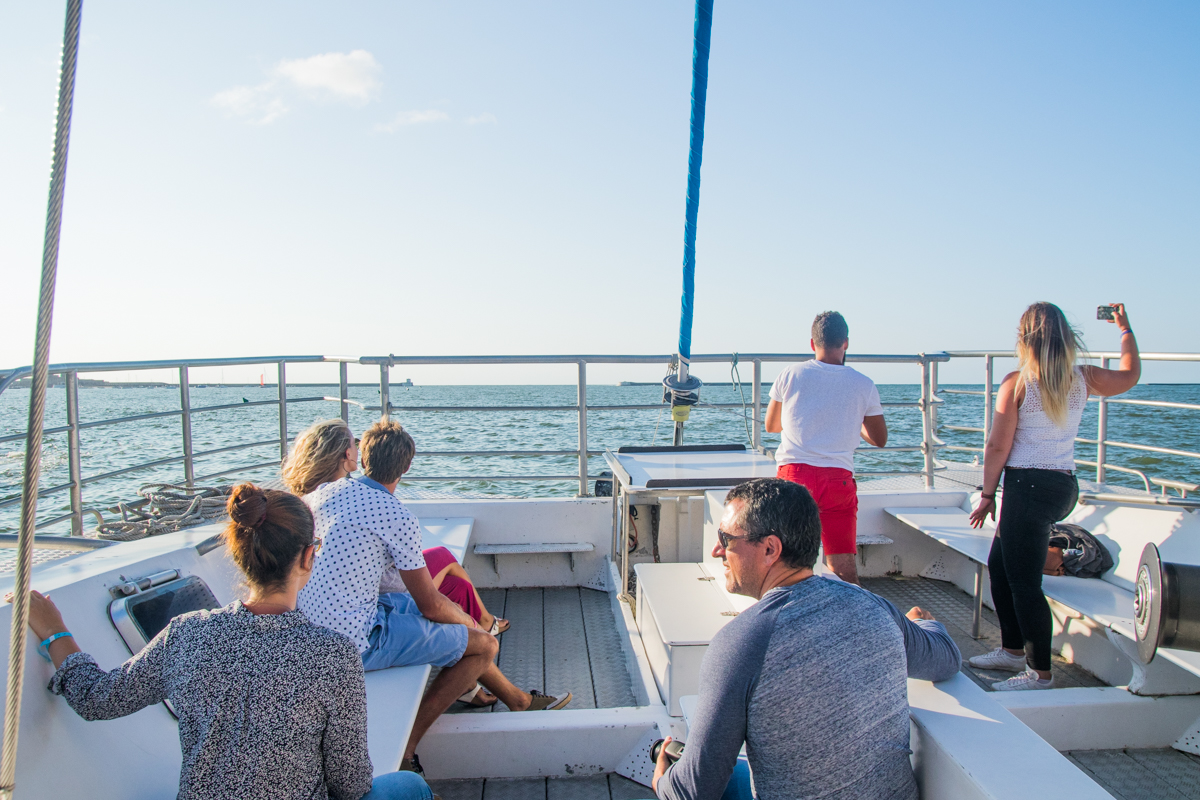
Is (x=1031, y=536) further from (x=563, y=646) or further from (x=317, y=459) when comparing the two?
(x=317, y=459)

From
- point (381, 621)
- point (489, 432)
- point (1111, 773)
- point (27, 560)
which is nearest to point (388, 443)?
point (381, 621)

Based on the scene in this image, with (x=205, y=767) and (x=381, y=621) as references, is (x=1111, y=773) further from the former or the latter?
(x=205, y=767)

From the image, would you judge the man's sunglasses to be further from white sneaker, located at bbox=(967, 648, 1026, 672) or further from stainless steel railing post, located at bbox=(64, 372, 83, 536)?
stainless steel railing post, located at bbox=(64, 372, 83, 536)

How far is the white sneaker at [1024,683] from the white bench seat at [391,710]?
1968 mm

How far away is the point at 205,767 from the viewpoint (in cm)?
121

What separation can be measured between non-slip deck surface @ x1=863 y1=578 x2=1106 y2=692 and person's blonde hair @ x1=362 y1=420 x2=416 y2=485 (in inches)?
88.0

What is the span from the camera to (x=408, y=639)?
2115 mm

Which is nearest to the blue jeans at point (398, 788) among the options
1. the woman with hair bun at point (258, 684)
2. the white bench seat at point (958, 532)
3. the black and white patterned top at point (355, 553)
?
the woman with hair bun at point (258, 684)

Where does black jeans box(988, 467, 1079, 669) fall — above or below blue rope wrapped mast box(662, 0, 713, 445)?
below

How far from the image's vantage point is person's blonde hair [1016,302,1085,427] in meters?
2.34

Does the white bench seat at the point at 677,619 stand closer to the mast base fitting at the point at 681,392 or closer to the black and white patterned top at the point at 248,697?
the mast base fitting at the point at 681,392

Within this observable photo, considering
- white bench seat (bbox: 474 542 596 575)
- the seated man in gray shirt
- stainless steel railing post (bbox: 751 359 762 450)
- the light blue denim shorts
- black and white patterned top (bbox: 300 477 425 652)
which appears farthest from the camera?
stainless steel railing post (bbox: 751 359 762 450)

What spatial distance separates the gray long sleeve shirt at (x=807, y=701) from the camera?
1129 mm

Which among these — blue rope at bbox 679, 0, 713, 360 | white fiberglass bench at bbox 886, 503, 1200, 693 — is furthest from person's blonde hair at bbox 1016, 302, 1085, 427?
blue rope at bbox 679, 0, 713, 360
